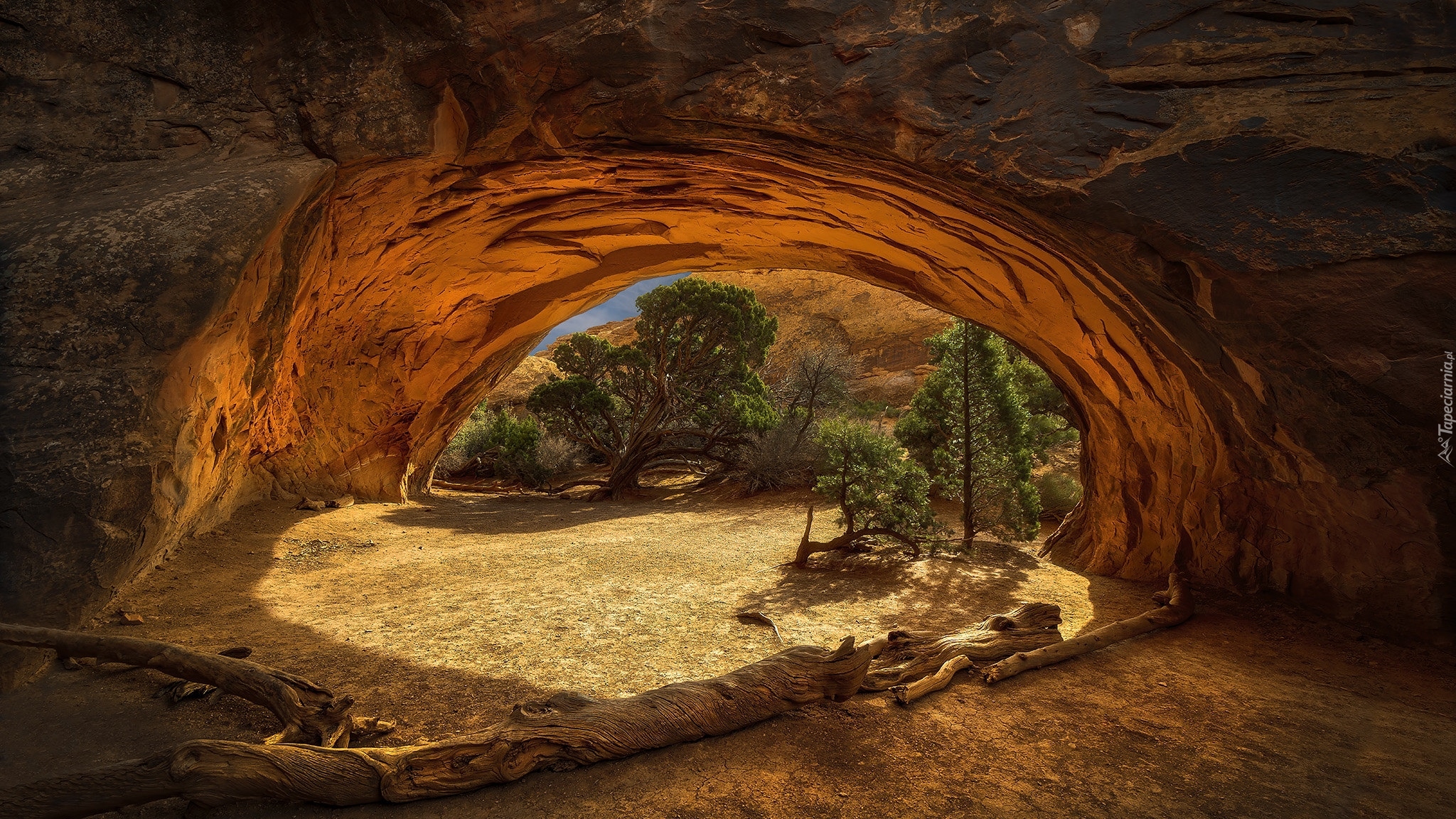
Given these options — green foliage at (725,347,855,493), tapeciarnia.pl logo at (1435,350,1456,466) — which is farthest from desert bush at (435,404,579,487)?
tapeciarnia.pl logo at (1435,350,1456,466)

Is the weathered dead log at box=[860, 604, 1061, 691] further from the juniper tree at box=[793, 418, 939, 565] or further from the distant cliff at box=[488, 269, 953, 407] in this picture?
the distant cliff at box=[488, 269, 953, 407]

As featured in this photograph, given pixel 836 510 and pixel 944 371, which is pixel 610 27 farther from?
pixel 836 510

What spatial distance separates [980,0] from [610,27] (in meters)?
2.39

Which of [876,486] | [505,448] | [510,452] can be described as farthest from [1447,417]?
[505,448]

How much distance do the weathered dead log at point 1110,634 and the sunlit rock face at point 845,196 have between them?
2.04 ft

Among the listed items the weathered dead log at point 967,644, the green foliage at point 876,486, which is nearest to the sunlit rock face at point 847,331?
the green foliage at point 876,486

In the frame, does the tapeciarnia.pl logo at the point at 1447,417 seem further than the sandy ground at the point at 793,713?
Yes

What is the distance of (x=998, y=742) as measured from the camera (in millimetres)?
3141

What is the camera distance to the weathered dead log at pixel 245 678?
118 inches

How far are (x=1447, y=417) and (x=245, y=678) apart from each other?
241 inches

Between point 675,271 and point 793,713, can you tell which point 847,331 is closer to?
point 675,271

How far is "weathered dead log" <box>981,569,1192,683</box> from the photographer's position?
399 cm

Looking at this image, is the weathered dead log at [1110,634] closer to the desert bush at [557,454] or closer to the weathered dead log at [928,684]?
the weathered dead log at [928,684]

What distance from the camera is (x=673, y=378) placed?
54.8 feet
